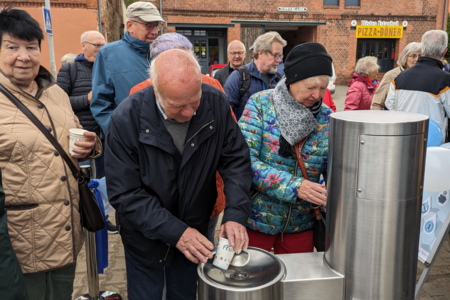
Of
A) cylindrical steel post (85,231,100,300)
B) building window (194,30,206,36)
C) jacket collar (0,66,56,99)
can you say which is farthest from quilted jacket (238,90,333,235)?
building window (194,30,206,36)

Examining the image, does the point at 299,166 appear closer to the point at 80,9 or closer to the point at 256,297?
the point at 256,297

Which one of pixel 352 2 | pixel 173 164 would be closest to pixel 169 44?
pixel 173 164

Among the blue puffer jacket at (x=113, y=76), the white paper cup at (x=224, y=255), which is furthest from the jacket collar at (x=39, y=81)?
the white paper cup at (x=224, y=255)

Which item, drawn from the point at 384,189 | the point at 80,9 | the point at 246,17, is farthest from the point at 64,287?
the point at 246,17

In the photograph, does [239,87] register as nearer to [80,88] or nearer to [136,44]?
[136,44]

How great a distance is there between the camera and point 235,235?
1658mm

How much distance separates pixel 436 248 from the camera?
9.09 ft

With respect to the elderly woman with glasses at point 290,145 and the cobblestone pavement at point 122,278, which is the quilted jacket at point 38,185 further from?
the cobblestone pavement at point 122,278

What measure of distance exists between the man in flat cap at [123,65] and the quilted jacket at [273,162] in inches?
57.3

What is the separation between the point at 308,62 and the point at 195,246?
3.43 feet

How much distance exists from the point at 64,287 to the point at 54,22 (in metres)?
14.1

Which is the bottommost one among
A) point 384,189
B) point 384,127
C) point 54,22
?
point 384,189

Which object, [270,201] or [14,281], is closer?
[14,281]

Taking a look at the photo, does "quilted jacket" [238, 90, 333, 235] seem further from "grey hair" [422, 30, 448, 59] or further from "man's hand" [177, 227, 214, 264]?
"grey hair" [422, 30, 448, 59]
